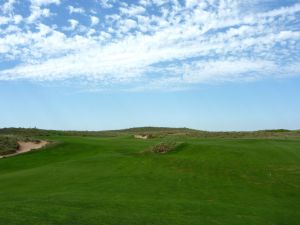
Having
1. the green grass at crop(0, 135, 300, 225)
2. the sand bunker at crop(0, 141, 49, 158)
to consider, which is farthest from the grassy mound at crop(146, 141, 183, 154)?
the sand bunker at crop(0, 141, 49, 158)

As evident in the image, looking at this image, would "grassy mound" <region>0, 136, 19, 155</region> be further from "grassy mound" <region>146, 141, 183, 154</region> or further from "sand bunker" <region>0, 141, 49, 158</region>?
"grassy mound" <region>146, 141, 183, 154</region>

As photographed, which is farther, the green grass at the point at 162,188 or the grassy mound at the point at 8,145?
the grassy mound at the point at 8,145

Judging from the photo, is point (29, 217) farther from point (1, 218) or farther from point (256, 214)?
point (256, 214)

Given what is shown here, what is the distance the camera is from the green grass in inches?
607

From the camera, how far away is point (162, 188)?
77.7 feet

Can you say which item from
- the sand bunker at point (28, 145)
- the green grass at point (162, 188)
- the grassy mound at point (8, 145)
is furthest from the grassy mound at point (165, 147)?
the grassy mound at point (8, 145)

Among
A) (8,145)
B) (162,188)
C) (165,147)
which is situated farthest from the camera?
(8,145)

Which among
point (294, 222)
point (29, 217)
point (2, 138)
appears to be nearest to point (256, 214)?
point (294, 222)

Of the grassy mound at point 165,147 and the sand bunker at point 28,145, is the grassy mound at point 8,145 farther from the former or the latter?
the grassy mound at point 165,147

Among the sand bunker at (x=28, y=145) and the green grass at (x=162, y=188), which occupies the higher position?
the sand bunker at (x=28, y=145)

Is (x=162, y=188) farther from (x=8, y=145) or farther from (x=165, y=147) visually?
(x=8, y=145)

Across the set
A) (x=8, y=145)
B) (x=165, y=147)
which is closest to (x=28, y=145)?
(x=8, y=145)

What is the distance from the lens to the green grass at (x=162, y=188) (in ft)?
50.6

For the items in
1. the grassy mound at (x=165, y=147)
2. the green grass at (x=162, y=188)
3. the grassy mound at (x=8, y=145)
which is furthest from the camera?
the grassy mound at (x=8, y=145)
